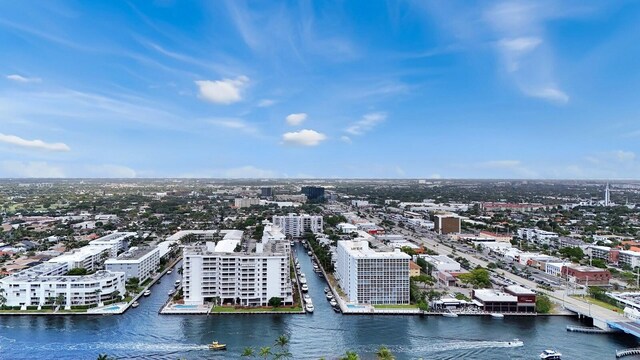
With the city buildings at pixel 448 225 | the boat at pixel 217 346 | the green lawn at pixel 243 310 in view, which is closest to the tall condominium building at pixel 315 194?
the city buildings at pixel 448 225

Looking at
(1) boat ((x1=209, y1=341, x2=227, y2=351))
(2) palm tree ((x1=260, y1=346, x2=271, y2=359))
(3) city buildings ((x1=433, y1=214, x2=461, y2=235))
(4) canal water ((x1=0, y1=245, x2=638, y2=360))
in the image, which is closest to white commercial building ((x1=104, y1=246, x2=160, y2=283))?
(4) canal water ((x1=0, y1=245, x2=638, y2=360))

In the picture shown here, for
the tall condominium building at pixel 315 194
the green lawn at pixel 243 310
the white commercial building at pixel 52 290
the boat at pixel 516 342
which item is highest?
the tall condominium building at pixel 315 194

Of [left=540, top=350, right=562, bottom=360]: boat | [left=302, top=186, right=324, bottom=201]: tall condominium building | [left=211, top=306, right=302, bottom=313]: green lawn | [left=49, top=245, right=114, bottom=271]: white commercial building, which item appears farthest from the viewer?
[left=302, top=186, right=324, bottom=201]: tall condominium building

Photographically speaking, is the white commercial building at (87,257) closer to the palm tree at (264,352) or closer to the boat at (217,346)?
the boat at (217,346)

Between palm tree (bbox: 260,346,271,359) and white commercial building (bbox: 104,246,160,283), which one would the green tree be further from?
white commercial building (bbox: 104,246,160,283)

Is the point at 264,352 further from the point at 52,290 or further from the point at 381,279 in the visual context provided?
the point at 52,290

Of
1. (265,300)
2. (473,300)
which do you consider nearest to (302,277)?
(265,300)

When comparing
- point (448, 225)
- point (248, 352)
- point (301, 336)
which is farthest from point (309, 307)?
point (448, 225)
